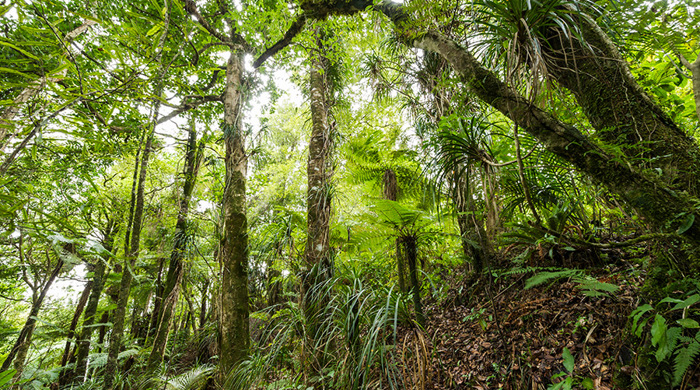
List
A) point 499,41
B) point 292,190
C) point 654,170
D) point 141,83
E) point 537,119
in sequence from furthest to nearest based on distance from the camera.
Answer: point 292,190 → point 499,41 → point 537,119 → point 654,170 → point 141,83

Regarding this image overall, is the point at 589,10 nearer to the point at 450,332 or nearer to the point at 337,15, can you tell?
the point at 337,15

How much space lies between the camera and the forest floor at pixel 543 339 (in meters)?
1.62

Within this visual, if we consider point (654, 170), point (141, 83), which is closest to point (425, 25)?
point (654, 170)

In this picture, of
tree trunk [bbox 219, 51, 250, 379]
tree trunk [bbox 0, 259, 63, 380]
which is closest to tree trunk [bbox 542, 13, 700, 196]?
tree trunk [bbox 219, 51, 250, 379]

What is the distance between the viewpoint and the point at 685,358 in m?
1.19

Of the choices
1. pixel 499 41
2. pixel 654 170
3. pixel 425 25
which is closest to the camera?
pixel 654 170

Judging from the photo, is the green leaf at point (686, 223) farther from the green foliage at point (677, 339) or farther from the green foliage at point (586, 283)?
the green foliage at point (586, 283)

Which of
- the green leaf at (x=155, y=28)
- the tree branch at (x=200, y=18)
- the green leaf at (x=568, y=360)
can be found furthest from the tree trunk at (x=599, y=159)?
the tree branch at (x=200, y=18)

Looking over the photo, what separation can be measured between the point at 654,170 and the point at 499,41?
1.38 meters

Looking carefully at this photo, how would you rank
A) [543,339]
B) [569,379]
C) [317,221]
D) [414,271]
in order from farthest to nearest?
1. [317,221]
2. [414,271]
3. [543,339]
4. [569,379]

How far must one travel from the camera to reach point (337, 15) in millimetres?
3320

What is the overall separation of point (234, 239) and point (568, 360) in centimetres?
294

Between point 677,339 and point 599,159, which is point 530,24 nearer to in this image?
point 599,159

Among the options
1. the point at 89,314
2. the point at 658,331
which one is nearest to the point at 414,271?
the point at 658,331
